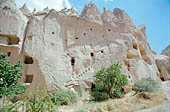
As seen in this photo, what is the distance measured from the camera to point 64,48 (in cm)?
1461

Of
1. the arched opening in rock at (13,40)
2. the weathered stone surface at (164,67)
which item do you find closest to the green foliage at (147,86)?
the weathered stone surface at (164,67)

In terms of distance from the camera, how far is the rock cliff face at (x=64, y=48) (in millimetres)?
12625

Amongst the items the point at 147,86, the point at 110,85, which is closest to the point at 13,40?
the point at 110,85

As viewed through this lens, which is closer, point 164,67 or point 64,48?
Result: point 64,48

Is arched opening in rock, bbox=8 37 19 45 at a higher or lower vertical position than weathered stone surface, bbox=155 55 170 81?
higher

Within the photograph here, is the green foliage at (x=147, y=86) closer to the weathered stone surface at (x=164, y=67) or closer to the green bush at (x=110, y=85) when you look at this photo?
the green bush at (x=110, y=85)

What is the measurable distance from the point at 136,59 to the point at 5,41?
1499 centimetres

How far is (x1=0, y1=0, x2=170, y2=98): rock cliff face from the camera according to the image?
12.6 metres

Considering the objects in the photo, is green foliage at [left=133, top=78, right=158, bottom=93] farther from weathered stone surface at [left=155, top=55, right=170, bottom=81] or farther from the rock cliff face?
weathered stone surface at [left=155, top=55, right=170, bottom=81]

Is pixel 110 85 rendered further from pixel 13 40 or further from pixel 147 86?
pixel 13 40

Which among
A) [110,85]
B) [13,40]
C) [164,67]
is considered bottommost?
[110,85]

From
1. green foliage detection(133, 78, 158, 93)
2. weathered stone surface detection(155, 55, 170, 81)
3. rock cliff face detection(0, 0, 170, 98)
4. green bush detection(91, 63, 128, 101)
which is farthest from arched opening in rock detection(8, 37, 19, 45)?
weathered stone surface detection(155, 55, 170, 81)

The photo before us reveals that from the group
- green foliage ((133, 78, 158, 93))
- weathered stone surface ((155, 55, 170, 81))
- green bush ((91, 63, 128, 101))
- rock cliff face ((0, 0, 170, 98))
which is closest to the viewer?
green bush ((91, 63, 128, 101))

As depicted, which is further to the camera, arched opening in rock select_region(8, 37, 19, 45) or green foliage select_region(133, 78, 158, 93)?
arched opening in rock select_region(8, 37, 19, 45)
